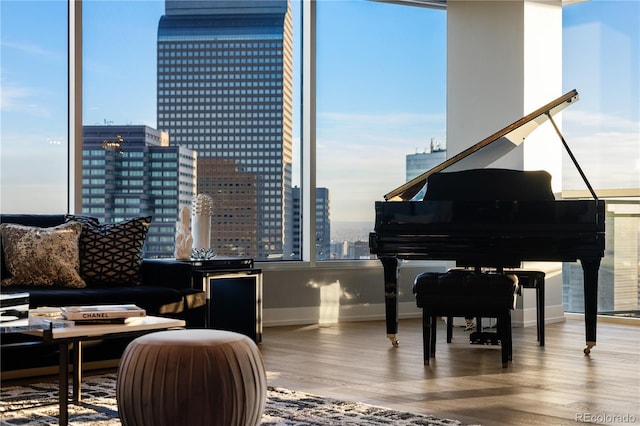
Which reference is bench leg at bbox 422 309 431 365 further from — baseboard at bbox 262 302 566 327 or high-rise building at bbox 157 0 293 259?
high-rise building at bbox 157 0 293 259

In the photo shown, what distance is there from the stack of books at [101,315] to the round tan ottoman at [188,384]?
1.73ft

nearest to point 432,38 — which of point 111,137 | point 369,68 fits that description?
point 369,68

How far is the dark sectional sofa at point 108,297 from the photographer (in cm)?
432

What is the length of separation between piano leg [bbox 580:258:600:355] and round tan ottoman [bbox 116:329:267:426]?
3.04 m

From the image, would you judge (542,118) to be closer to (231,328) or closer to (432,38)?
(432,38)

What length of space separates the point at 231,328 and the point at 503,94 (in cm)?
303

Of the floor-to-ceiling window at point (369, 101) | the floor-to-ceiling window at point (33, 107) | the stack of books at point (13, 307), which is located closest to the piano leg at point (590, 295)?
the floor-to-ceiling window at point (369, 101)

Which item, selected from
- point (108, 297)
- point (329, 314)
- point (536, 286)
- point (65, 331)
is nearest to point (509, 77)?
point (536, 286)

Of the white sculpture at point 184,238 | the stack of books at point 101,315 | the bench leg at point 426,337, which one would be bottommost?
the bench leg at point 426,337

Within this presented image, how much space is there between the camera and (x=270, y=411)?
3.51 meters

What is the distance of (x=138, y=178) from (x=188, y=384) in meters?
3.79

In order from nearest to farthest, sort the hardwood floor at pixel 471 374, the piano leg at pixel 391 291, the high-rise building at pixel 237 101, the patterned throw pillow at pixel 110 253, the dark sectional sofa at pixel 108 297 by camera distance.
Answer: the hardwood floor at pixel 471 374
the dark sectional sofa at pixel 108 297
the patterned throw pillow at pixel 110 253
the piano leg at pixel 391 291
the high-rise building at pixel 237 101

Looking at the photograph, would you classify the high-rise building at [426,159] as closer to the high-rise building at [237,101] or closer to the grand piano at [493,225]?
the high-rise building at [237,101]

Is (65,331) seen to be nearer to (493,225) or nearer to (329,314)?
(493,225)
